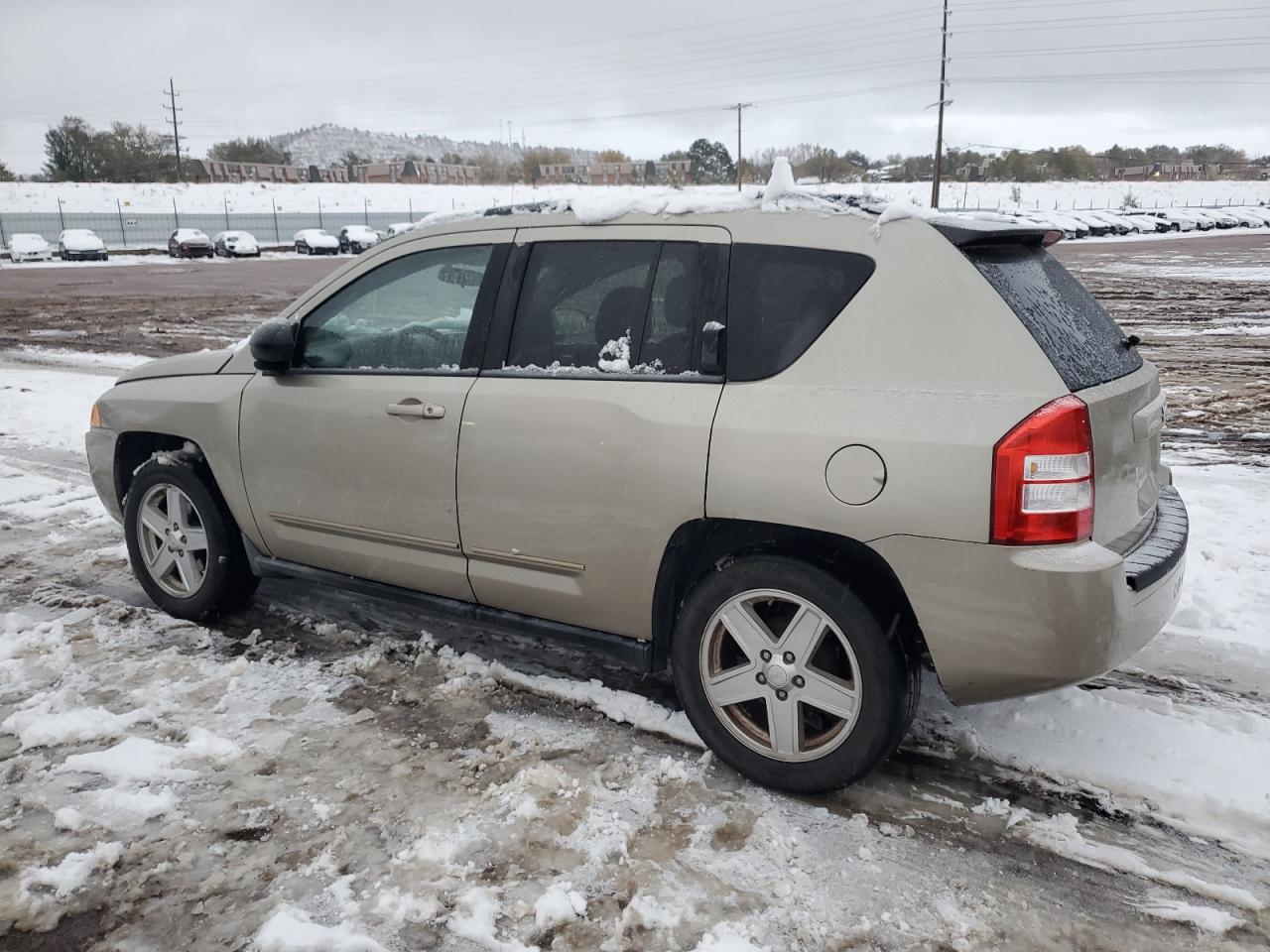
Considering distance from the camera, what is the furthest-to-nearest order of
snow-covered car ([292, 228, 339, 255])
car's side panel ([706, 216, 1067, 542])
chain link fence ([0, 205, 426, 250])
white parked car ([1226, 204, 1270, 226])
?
white parked car ([1226, 204, 1270, 226])
chain link fence ([0, 205, 426, 250])
snow-covered car ([292, 228, 339, 255])
car's side panel ([706, 216, 1067, 542])

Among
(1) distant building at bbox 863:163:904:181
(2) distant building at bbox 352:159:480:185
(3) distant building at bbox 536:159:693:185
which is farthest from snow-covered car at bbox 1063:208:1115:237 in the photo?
(2) distant building at bbox 352:159:480:185

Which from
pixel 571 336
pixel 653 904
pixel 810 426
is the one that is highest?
pixel 571 336

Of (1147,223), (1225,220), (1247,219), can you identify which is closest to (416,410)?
(1147,223)

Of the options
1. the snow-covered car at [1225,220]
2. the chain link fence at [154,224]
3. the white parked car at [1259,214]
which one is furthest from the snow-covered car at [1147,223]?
the chain link fence at [154,224]

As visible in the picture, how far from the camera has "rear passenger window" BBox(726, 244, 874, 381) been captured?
301 centimetres

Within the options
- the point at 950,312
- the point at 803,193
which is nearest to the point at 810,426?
the point at 950,312

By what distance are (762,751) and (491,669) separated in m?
1.35

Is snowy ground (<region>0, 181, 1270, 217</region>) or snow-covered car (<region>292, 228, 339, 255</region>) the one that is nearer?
snow-covered car (<region>292, 228, 339, 255</region>)

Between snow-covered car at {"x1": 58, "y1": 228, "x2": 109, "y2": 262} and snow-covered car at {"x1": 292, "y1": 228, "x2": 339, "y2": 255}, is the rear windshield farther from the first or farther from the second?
snow-covered car at {"x1": 292, "y1": 228, "x2": 339, "y2": 255}

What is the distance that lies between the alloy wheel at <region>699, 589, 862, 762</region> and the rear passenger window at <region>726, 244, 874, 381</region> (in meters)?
0.75

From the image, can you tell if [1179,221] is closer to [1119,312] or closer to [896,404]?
[1119,312]

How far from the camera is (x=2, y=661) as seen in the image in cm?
410

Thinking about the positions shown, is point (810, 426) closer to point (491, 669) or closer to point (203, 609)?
point (491, 669)

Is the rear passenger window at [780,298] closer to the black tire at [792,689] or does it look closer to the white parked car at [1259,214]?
the black tire at [792,689]
